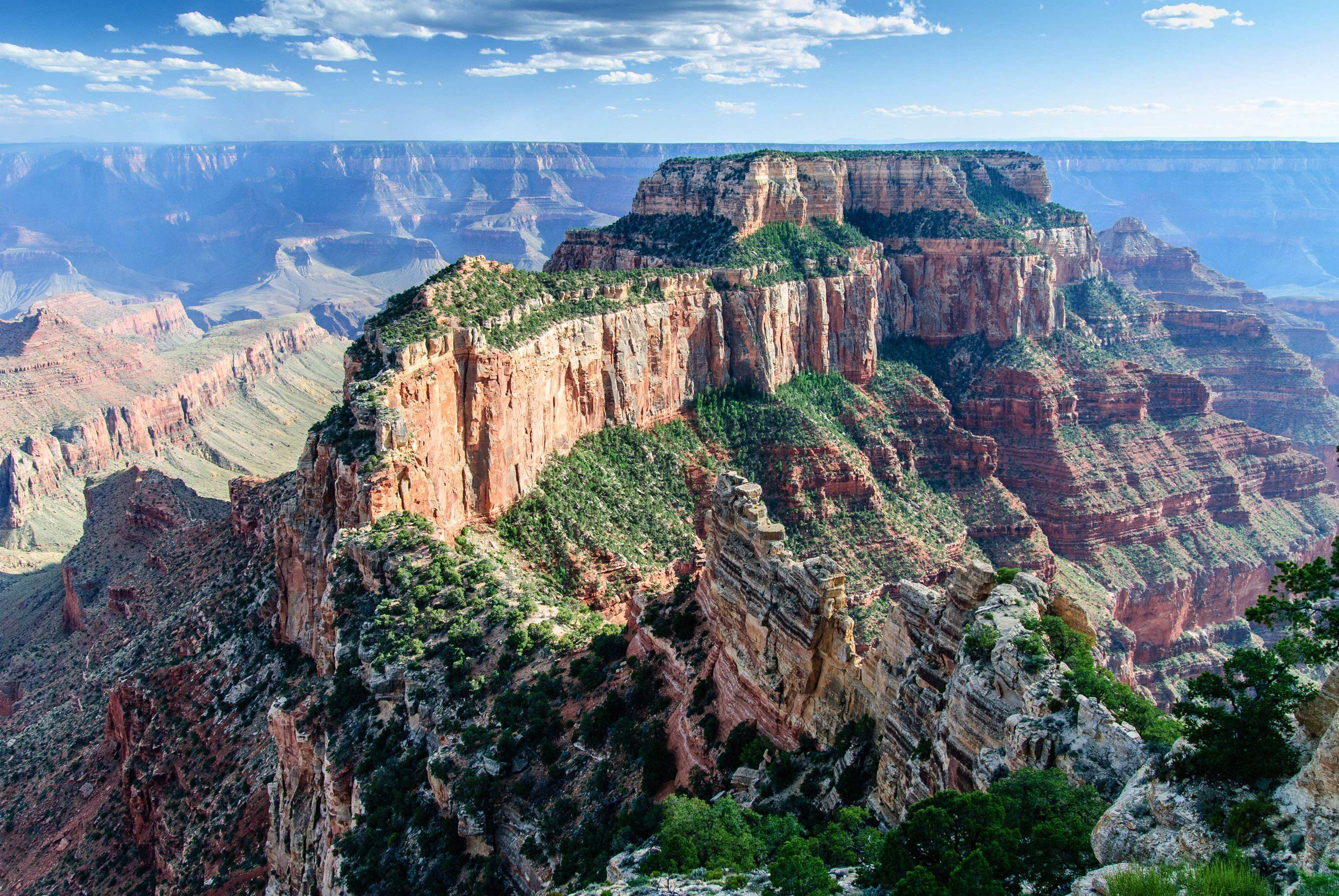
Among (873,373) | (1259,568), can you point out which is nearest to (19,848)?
(873,373)

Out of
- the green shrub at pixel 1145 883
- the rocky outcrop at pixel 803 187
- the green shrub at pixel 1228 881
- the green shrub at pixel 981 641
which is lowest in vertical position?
the green shrub at pixel 981 641

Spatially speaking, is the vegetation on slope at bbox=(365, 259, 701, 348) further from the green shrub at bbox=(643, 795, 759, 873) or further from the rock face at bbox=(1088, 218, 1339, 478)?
the rock face at bbox=(1088, 218, 1339, 478)

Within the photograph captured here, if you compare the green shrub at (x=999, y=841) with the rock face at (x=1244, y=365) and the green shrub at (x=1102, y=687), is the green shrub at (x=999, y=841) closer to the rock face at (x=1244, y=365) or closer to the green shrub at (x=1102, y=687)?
the green shrub at (x=1102, y=687)

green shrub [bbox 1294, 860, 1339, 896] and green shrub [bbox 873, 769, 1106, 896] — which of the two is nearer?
green shrub [bbox 1294, 860, 1339, 896]

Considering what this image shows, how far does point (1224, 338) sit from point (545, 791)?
6671 inches

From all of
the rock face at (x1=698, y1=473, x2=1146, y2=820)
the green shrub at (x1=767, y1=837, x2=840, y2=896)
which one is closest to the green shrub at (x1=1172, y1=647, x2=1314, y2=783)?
the rock face at (x1=698, y1=473, x2=1146, y2=820)

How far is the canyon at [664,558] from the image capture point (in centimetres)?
3247

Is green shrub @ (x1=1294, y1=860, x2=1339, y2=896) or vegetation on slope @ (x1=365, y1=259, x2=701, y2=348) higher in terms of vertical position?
vegetation on slope @ (x1=365, y1=259, x2=701, y2=348)

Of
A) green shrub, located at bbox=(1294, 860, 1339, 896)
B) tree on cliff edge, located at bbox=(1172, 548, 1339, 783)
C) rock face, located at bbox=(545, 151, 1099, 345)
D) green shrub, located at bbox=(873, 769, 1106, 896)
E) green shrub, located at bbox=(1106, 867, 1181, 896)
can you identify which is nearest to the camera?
green shrub, located at bbox=(1294, 860, 1339, 896)

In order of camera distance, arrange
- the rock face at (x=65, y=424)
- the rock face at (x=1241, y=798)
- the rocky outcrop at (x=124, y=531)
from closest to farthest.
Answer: the rock face at (x=1241, y=798)
the rocky outcrop at (x=124, y=531)
the rock face at (x=65, y=424)

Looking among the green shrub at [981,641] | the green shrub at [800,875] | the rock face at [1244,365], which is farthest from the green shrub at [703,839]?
the rock face at [1244,365]

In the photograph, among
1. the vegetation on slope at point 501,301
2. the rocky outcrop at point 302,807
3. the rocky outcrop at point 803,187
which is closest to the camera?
the rocky outcrop at point 302,807

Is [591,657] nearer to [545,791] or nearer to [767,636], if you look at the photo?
[545,791]

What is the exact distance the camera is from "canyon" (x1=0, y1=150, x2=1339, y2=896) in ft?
107
